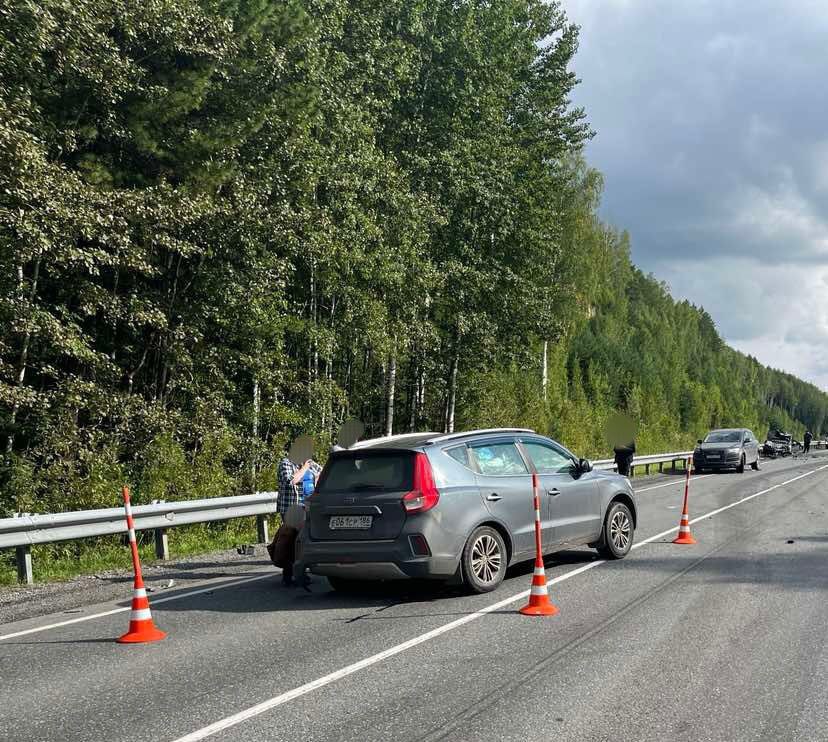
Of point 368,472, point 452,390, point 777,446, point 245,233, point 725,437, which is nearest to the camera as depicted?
point 368,472

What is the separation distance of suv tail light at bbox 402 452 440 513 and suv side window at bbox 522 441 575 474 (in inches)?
71.8

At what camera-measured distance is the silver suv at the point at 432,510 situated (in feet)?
26.5

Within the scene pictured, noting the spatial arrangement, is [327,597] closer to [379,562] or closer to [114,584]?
[379,562]

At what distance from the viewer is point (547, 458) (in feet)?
32.6

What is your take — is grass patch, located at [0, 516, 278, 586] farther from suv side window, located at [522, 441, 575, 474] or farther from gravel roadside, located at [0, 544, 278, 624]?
suv side window, located at [522, 441, 575, 474]

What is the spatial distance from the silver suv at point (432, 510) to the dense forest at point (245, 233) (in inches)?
263

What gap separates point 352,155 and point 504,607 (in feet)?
45.4

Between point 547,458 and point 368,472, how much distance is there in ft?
8.28

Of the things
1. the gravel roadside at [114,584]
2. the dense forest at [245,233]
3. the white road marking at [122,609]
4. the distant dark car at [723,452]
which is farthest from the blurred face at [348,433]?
the distant dark car at [723,452]

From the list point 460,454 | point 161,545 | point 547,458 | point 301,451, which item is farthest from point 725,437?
point 460,454

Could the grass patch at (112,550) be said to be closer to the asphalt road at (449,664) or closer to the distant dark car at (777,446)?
the asphalt road at (449,664)

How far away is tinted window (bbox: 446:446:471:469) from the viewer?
28.6 ft

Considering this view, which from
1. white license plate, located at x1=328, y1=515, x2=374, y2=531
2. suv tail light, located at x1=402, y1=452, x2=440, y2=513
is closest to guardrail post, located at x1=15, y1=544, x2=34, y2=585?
white license plate, located at x1=328, y1=515, x2=374, y2=531

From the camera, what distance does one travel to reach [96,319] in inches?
652
